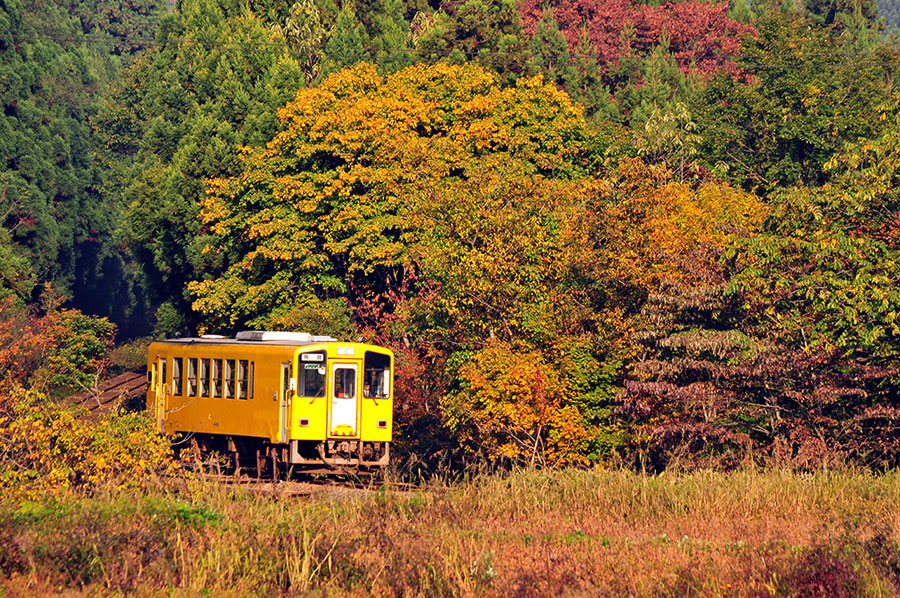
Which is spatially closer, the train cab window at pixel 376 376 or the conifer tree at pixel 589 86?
the train cab window at pixel 376 376

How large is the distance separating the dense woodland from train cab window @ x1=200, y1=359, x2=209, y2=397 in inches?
139

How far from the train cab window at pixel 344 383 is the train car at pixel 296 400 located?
22mm

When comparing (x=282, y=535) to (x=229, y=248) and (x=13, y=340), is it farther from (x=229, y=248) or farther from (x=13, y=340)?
(x=13, y=340)

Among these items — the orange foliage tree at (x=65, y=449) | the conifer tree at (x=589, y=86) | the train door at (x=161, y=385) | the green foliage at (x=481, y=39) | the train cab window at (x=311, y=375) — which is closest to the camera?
the orange foliage tree at (x=65, y=449)

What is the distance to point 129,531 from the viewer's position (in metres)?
12.6

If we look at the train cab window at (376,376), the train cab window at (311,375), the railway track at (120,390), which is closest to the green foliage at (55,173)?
the railway track at (120,390)

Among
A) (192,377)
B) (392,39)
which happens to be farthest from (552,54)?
(192,377)

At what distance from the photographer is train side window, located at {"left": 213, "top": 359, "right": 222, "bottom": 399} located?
86.9 feet

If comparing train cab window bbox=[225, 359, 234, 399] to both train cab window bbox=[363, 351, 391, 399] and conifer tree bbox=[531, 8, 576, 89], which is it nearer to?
train cab window bbox=[363, 351, 391, 399]

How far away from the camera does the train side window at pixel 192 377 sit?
2745 cm

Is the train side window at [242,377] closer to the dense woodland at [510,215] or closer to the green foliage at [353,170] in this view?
the dense woodland at [510,215]

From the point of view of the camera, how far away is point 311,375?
2459 cm

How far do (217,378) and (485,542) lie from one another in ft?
47.7

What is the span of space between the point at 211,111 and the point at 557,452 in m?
33.6
